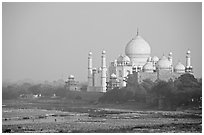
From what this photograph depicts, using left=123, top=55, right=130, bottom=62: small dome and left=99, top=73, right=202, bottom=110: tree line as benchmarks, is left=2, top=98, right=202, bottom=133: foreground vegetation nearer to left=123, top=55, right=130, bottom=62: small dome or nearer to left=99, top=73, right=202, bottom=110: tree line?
left=99, top=73, right=202, bottom=110: tree line

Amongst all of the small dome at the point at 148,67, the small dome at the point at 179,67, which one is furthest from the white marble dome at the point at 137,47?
the small dome at the point at 179,67

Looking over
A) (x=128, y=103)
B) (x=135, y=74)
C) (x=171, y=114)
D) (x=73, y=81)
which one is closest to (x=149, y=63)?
(x=135, y=74)

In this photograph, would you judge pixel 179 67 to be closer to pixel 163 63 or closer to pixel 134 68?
pixel 163 63

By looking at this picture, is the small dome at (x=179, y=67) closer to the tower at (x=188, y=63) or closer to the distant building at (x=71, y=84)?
the tower at (x=188, y=63)

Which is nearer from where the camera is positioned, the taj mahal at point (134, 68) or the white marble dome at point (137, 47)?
the taj mahal at point (134, 68)

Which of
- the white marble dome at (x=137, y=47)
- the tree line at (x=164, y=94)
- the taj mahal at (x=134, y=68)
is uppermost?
the white marble dome at (x=137, y=47)

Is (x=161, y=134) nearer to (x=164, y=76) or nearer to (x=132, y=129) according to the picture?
(x=132, y=129)

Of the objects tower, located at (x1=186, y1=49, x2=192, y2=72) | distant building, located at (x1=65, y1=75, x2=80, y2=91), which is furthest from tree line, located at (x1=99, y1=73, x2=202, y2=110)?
tower, located at (x1=186, y1=49, x2=192, y2=72)
